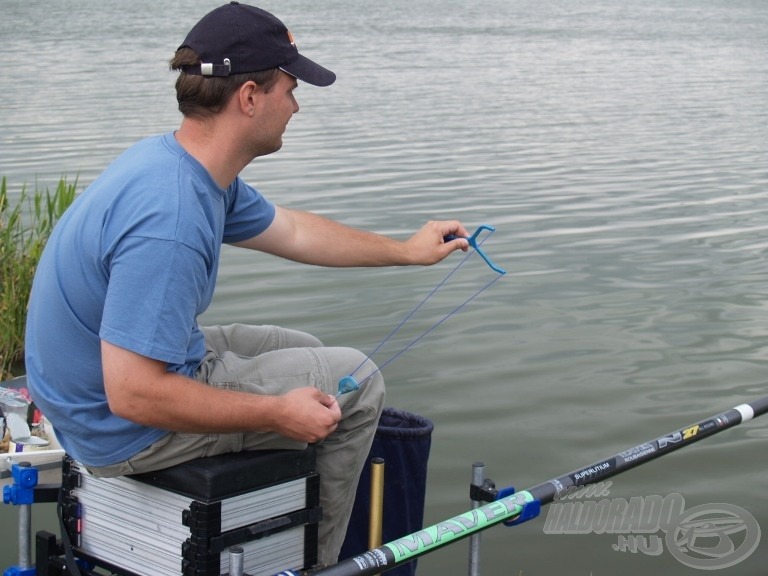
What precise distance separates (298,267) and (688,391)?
288 centimetres

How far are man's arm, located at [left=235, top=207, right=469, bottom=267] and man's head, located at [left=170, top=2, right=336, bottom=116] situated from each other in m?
0.70

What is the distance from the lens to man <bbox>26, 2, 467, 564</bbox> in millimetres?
2344

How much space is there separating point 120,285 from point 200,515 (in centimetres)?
51

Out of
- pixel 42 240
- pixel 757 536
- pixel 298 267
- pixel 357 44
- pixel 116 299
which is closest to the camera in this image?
pixel 116 299

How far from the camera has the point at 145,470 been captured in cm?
254

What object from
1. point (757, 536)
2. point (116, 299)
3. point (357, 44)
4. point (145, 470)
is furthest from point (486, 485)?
point (357, 44)

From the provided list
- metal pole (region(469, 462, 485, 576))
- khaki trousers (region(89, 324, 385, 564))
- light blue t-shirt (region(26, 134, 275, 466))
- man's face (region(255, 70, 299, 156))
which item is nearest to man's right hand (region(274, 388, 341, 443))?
khaki trousers (region(89, 324, 385, 564))

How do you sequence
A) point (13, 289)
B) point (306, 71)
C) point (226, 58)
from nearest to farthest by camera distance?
point (226, 58), point (306, 71), point (13, 289)

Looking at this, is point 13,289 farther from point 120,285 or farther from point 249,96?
point 120,285

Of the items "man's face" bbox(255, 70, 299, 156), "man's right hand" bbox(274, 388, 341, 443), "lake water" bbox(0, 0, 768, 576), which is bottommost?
"lake water" bbox(0, 0, 768, 576)

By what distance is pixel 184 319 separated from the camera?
→ 238 centimetres

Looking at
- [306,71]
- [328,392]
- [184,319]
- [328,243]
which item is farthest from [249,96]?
[328,243]

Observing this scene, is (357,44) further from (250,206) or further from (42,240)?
(250,206)

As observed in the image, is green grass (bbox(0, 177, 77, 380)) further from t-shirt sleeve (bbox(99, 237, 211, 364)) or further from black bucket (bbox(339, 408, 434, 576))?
t-shirt sleeve (bbox(99, 237, 211, 364))
